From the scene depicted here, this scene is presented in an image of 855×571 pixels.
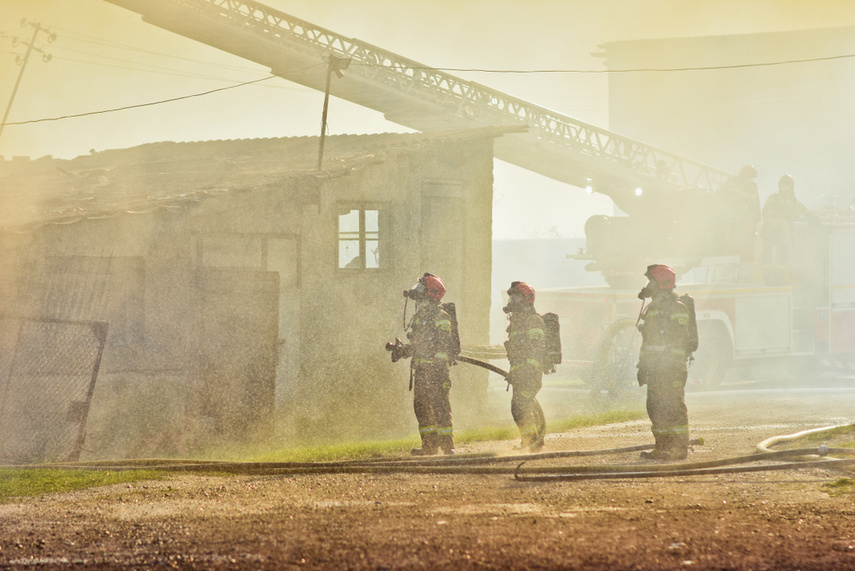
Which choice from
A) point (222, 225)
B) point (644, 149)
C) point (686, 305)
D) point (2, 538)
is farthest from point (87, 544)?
point (644, 149)

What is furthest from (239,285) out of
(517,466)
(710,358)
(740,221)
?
(740,221)

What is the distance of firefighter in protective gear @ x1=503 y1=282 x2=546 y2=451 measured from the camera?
355 inches

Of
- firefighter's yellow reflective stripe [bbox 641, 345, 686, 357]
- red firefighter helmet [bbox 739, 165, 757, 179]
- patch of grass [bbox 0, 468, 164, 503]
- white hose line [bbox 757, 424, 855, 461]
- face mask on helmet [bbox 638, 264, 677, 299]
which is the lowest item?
patch of grass [bbox 0, 468, 164, 503]

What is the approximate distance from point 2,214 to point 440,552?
30.1 ft

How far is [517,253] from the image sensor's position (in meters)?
50.8

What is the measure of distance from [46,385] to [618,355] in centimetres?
933

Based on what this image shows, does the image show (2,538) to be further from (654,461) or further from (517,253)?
(517,253)

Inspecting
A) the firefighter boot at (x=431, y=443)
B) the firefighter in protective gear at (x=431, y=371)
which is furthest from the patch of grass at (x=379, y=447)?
the firefighter in protective gear at (x=431, y=371)

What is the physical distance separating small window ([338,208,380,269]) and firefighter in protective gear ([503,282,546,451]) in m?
4.87

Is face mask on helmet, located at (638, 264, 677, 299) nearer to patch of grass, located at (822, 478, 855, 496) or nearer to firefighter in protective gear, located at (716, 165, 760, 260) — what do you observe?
patch of grass, located at (822, 478, 855, 496)

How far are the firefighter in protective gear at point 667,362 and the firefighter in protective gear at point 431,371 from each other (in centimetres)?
194

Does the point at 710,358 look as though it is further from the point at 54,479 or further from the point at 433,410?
the point at 54,479

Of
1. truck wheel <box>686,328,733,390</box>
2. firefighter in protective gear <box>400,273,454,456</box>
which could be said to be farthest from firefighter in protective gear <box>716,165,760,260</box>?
firefighter in protective gear <box>400,273,454,456</box>

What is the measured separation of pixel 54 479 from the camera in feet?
24.5
